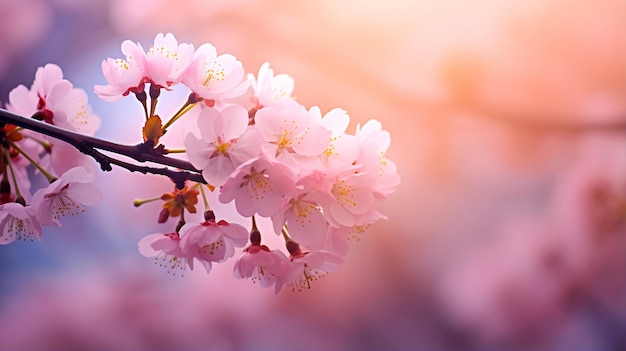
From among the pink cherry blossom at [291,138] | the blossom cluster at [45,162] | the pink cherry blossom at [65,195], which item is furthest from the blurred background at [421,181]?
the pink cherry blossom at [291,138]

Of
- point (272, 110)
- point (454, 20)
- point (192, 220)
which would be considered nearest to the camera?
point (272, 110)

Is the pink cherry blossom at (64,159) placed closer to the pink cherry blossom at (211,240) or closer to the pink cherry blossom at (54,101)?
the pink cherry blossom at (54,101)

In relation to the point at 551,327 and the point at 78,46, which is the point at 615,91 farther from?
the point at 78,46

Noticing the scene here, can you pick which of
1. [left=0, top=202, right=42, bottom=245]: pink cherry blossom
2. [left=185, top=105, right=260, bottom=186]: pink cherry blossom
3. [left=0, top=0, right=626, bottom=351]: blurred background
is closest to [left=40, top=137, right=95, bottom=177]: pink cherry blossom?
[left=0, top=202, right=42, bottom=245]: pink cherry blossom

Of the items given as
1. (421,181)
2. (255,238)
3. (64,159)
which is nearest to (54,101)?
(64,159)

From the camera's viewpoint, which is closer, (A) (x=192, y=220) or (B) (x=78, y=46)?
(A) (x=192, y=220)

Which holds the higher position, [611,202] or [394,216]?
[611,202]

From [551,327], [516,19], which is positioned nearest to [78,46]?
[516,19]

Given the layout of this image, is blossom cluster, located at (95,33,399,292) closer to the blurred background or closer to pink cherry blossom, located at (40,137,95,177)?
pink cherry blossom, located at (40,137,95,177)
